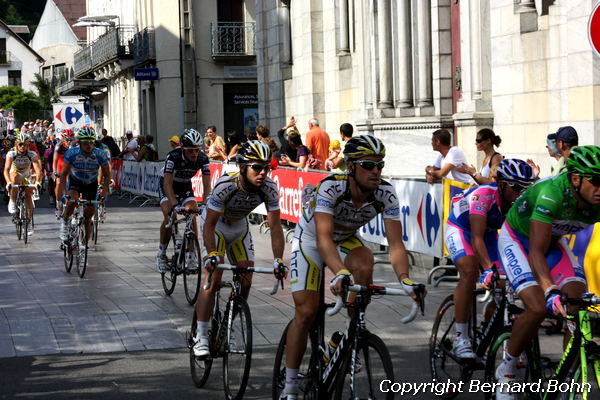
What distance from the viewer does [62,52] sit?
4082 inches

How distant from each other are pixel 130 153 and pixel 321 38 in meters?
9.74

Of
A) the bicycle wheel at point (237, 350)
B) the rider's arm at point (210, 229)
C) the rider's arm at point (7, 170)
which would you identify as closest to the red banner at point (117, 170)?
the rider's arm at point (7, 170)

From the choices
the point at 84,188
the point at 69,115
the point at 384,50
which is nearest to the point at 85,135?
the point at 84,188

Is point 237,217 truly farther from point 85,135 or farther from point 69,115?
point 69,115

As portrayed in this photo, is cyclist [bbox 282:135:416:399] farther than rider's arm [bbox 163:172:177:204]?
No

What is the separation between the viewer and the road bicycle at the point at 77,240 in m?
14.8

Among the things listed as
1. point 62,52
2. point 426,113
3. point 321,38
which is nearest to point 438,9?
point 426,113

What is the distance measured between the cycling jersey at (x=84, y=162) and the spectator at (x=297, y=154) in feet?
16.0

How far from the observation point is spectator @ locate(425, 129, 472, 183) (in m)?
13.7

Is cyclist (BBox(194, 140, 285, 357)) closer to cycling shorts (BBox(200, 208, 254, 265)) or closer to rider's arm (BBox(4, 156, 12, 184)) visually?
cycling shorts (BBox(200, 208, 254, 265))

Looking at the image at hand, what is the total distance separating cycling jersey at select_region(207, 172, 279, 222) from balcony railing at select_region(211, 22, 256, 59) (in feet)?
127

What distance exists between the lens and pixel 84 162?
15.8 metres

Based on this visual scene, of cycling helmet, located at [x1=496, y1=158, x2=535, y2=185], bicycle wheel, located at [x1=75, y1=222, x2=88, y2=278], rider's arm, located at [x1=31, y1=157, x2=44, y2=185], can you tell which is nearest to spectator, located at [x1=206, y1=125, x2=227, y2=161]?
rider's arm, located at [x1=31, y1=157, x2=44, y2=185]

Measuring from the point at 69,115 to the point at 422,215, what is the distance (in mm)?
23462
